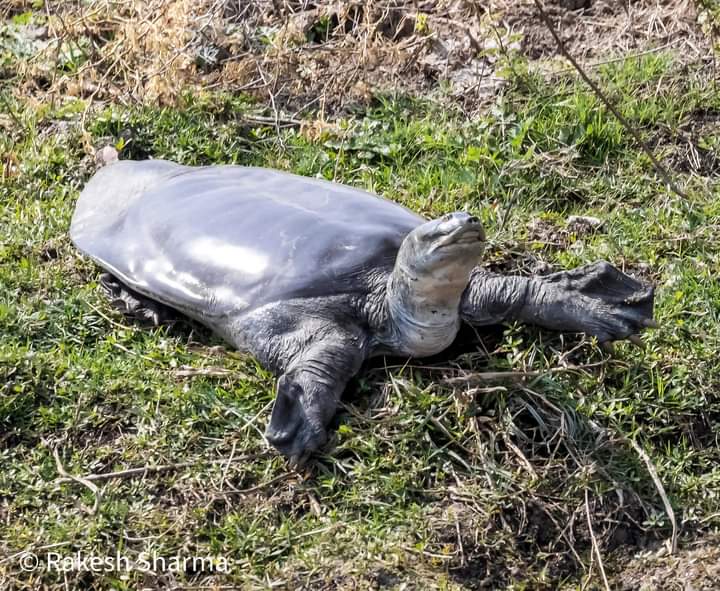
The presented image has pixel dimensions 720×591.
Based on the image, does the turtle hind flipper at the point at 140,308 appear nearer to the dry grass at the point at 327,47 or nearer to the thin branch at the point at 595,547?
the dry grass at the point at 327,47

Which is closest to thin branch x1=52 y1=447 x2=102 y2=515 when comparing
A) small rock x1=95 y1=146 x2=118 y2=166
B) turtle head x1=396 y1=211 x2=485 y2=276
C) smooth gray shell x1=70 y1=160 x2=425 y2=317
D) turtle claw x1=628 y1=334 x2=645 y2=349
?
smooth gray shell x1=70 y1=160 x2=425 y2=317

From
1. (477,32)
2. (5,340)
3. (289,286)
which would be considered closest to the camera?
(289,286)

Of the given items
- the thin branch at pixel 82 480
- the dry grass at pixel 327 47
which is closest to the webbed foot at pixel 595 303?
the thin branch at pixel 82 480

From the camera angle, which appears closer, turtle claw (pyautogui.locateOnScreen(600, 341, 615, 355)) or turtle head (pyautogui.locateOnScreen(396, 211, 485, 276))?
turtle head (pyautogui.locateOnScreen(396, 211, 485, 276))

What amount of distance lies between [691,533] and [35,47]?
3843 mm

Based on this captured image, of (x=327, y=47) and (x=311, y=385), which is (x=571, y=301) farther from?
(x=327, y=47)

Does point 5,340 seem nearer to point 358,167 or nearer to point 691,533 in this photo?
point 358,167

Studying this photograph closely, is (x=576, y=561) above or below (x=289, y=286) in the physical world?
below

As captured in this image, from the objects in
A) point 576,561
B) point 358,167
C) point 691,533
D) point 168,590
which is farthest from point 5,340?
point 691,533

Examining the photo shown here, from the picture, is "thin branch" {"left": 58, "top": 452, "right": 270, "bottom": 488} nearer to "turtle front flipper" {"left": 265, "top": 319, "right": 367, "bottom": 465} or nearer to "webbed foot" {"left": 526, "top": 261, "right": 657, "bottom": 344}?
"turtle front flipper" {"left": 265, "top": 319, "right": 367, "bottom": 465}

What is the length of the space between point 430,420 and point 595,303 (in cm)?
60

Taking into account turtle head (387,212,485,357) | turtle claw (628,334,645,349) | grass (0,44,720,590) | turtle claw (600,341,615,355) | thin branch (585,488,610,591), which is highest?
turtle head (387,212,485,357)

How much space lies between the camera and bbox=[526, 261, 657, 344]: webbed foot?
3.38 meters

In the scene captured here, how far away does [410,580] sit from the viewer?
2857 millimetres
